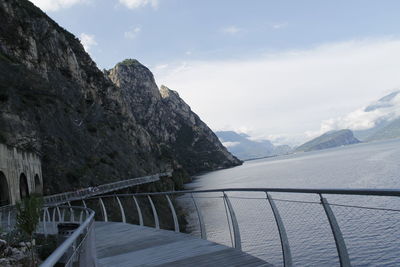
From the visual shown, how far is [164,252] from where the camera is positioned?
315 inches

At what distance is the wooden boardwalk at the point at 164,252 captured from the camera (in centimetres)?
670

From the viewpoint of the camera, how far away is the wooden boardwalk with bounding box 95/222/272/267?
670cm

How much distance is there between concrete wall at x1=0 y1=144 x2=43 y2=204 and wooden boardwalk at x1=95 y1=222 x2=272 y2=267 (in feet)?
80.1

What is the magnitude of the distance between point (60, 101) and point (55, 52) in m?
14.0

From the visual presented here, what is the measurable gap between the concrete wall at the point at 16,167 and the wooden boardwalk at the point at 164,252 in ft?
80.1

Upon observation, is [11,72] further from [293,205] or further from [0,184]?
[293,205]

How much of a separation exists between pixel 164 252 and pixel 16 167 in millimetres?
31779

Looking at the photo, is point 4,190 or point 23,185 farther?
point 23,185

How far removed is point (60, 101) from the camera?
61688 mm

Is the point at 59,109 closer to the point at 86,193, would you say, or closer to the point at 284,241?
the point at 86,193

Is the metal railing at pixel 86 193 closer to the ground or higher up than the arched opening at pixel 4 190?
closer to the ground

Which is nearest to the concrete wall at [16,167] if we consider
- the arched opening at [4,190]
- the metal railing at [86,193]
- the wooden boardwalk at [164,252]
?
the arched opening at [4,190]

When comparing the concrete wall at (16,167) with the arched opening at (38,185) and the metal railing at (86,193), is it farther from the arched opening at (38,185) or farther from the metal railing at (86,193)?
the metal railing at (86,193)

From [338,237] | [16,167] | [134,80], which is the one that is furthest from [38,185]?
[134,80]
